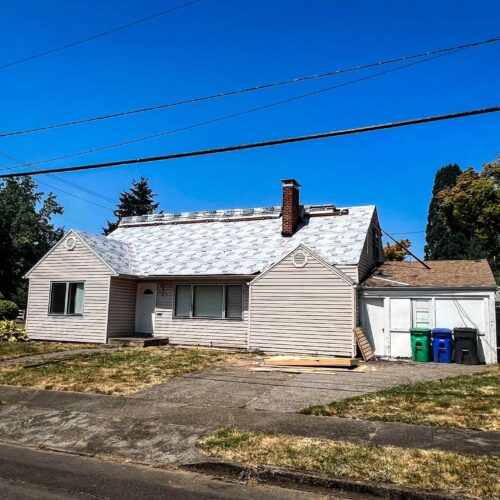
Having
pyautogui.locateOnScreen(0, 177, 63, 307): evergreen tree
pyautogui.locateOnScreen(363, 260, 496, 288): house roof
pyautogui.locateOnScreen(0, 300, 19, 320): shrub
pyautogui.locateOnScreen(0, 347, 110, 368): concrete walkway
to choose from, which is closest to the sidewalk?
pyautogui.locateOnScreen(0, 347, 110, 368): concrete walkway

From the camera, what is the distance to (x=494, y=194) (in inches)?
1081

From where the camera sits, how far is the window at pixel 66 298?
2094 cm

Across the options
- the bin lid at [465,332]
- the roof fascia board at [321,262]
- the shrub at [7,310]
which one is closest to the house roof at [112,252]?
the roof fascia board at [321,262]

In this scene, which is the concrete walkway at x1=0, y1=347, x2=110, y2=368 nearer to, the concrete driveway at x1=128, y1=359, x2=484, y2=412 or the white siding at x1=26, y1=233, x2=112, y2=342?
the white siding at x1=26, y1=233, x2=112, y2=342

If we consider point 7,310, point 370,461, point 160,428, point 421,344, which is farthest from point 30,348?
point 370,461

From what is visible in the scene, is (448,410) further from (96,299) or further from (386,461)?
(96,299)

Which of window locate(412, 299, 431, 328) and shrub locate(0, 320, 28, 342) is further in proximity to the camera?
shrub locate(0, 320, 28, 342)

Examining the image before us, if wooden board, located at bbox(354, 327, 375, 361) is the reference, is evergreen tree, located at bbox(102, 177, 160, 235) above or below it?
above

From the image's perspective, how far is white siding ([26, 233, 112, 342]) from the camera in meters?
20.2

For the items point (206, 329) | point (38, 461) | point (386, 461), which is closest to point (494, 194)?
point (206, 329)

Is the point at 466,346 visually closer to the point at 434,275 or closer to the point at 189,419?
the point at 434,275

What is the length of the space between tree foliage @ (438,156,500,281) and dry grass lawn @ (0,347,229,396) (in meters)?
18.5

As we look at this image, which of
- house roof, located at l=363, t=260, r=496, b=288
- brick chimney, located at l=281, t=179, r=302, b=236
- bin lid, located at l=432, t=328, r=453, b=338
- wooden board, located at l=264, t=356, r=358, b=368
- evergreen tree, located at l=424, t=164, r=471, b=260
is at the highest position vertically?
evergreen tree, located at l=424, t=164, r=471, b=260

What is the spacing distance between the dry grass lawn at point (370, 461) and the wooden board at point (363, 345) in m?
9.71
